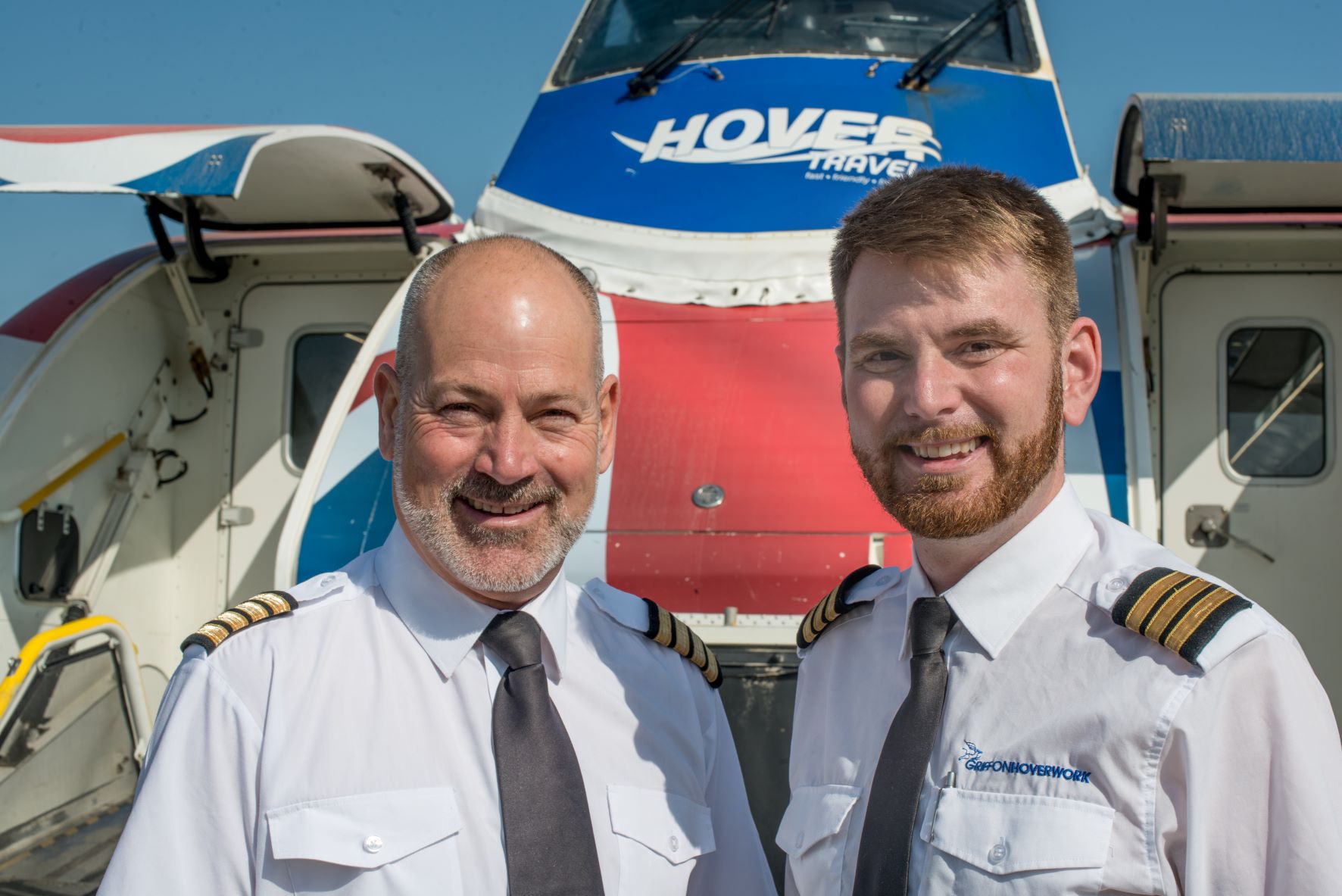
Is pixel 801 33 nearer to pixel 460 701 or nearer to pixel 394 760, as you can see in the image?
pixel 460 701

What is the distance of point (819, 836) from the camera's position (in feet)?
5.84

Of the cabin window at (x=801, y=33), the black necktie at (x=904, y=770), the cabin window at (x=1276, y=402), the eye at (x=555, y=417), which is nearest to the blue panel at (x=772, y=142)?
the cabin window at (x=801, y=33)

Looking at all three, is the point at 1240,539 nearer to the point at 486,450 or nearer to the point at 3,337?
the point at 486,450

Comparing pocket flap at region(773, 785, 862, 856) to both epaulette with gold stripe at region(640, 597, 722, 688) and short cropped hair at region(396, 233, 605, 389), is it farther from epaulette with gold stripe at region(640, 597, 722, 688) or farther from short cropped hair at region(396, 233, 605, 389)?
short cropped hair at region(396, 233, 605, 389)

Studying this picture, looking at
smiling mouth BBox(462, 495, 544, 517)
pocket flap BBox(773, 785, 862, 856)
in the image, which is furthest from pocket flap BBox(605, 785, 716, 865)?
smiling mouth BBox(462, 495, 544, 517)

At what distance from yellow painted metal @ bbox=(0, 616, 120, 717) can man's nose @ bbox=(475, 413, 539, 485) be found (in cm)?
240

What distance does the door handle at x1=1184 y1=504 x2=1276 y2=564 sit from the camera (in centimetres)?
415

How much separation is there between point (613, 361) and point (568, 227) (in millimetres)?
718

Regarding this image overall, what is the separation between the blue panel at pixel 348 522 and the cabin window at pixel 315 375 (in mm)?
1693

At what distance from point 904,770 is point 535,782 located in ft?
1.85

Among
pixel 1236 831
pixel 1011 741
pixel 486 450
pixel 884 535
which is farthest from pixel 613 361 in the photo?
pixel 1236 831

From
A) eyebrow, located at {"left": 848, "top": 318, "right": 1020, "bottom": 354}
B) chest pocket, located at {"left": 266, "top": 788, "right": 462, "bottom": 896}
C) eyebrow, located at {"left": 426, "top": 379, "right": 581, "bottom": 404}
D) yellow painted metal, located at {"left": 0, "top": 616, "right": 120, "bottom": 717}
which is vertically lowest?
chest pocket, located at {"left": 266, "top": 788, "right": 462, "bottom": 896}

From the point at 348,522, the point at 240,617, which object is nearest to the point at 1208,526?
the point at 348,522

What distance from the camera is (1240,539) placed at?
13.5ft
